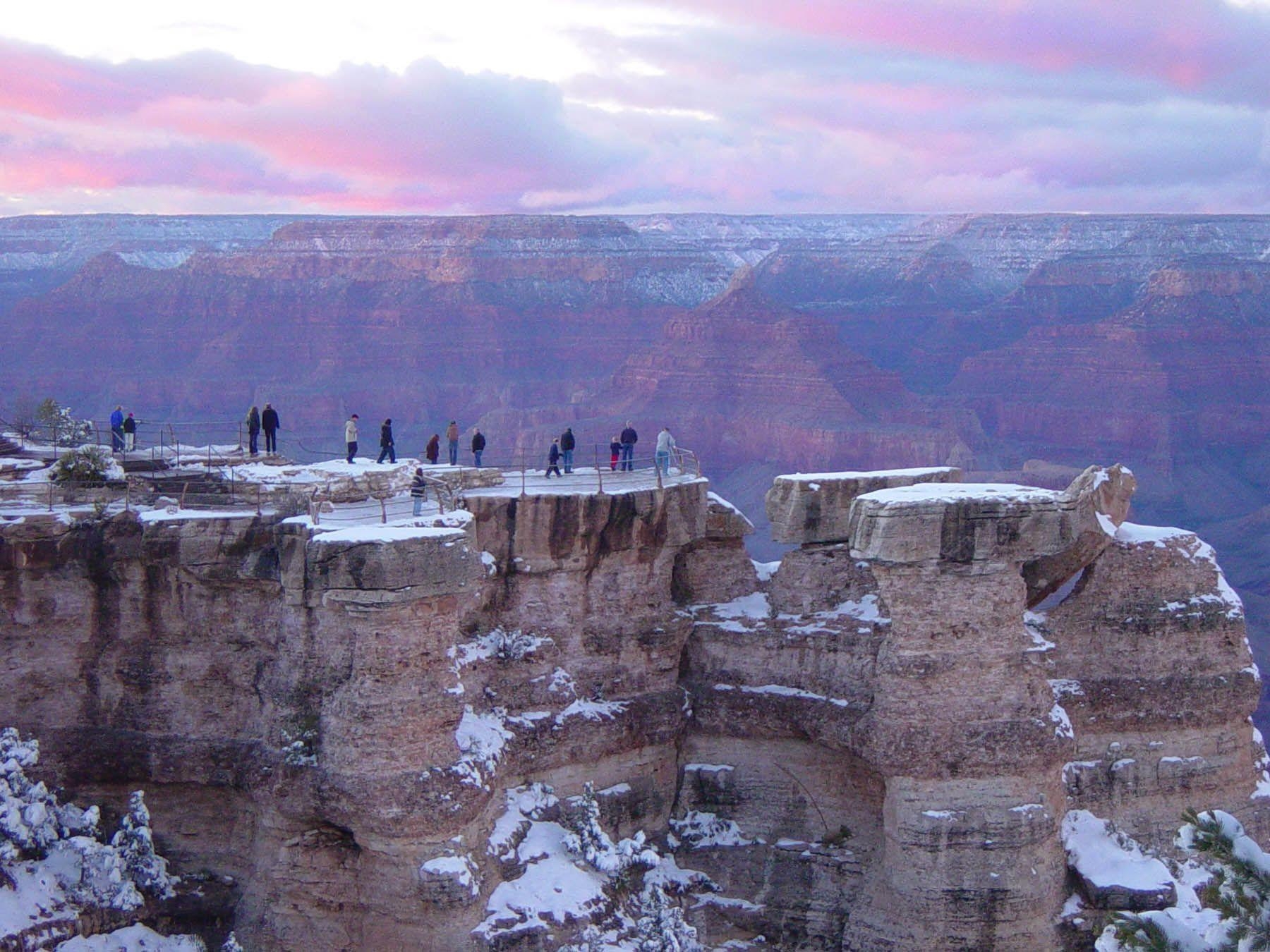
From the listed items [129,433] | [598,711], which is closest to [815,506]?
[598,711]

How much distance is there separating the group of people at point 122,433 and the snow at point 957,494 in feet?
54.4

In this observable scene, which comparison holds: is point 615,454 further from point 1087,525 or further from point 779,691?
point 1087,525

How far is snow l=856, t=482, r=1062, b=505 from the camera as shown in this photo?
31953 millimetres

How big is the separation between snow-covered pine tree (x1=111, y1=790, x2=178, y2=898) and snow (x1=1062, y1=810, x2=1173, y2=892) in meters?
17.4

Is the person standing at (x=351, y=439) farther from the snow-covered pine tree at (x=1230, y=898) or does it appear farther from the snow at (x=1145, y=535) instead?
the snow-covered pine tree at (x=1230, y=898)

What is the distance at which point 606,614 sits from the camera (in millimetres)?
35281

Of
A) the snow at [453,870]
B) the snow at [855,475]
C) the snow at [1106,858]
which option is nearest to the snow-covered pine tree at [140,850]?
the snow at [453,870]

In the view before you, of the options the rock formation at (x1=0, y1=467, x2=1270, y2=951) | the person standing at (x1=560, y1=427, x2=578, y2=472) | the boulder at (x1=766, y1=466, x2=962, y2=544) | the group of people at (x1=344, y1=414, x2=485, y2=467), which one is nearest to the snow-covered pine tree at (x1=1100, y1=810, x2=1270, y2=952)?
the rock formation at (x1=0, y1=467, x2=1270, y2=951)

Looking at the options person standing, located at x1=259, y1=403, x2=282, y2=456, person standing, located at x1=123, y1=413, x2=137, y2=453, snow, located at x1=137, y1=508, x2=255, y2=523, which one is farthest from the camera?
person standing, located at x1=259, y1=403, x2=282, y2=456

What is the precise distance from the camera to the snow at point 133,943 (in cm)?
2855

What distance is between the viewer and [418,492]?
3212 cm

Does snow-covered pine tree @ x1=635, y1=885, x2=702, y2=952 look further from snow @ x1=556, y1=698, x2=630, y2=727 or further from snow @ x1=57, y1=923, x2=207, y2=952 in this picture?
snow @ x1=57, y1=923, x2=207, y2=952

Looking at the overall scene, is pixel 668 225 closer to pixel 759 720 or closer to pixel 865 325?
pixel 865 325

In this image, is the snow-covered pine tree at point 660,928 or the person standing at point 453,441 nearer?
the snow-covered pine tree at point 660,928
